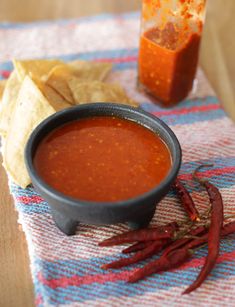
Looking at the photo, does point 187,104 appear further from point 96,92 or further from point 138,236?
point 138,236

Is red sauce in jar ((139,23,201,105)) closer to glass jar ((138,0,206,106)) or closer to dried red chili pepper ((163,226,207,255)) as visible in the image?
glass jar ((138,0,206,106))

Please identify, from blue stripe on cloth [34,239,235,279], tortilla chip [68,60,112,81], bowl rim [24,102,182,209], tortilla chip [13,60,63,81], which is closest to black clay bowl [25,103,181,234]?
bowl rim [24,102,182,209]

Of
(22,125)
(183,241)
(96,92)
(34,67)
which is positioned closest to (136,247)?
(183,241)

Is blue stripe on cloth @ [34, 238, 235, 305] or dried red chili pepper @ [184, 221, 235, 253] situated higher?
dried red chili pepper @ [184, 221, 235, 253]

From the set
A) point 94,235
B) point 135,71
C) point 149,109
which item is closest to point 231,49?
point 135,71

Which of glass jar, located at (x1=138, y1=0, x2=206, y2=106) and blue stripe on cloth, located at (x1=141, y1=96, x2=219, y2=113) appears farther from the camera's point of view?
blue stripe on cloth, located at (x1=141, y1=96, x2=219, y2=113)

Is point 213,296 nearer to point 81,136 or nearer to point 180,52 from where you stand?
point 81,136
